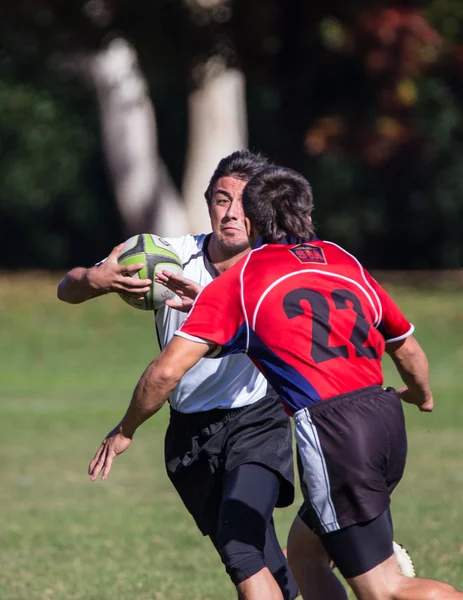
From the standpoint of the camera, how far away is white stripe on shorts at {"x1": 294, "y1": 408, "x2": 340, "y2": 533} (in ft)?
15.8

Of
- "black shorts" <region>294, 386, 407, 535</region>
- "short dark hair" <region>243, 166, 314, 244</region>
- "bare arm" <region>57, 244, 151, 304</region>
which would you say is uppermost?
"short dark hair" <region>243, 166, 314, 244</region>

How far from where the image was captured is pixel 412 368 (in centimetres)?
543

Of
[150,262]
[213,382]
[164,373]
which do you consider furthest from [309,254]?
[213,382]

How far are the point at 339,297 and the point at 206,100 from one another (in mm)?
24488

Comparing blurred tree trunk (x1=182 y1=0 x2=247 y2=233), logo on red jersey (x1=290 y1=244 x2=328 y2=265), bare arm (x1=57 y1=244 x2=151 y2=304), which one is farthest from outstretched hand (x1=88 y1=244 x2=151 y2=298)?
blurred tree trunk (x1=182 y1=0 x2=247 y2=233)

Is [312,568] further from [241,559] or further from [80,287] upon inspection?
[80,287]

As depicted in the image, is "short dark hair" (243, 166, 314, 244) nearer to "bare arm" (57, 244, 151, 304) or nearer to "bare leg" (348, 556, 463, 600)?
"bare arm" (57, 244, 151, 304)

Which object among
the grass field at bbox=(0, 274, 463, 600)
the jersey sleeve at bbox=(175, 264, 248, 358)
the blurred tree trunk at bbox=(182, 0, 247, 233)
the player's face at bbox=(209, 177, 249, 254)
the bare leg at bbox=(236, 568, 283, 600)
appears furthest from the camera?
the blurred tree trunk at bbox=(182, 0, 247, 233)

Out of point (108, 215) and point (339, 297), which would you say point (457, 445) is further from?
point (108, 215)

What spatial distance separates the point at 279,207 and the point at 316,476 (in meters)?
1.16

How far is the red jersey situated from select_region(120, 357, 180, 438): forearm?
0.63 feet

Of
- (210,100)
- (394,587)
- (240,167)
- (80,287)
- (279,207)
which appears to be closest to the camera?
(394,587)

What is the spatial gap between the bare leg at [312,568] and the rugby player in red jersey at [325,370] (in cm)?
70

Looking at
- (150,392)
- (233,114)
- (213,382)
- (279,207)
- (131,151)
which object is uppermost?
(279,207)
